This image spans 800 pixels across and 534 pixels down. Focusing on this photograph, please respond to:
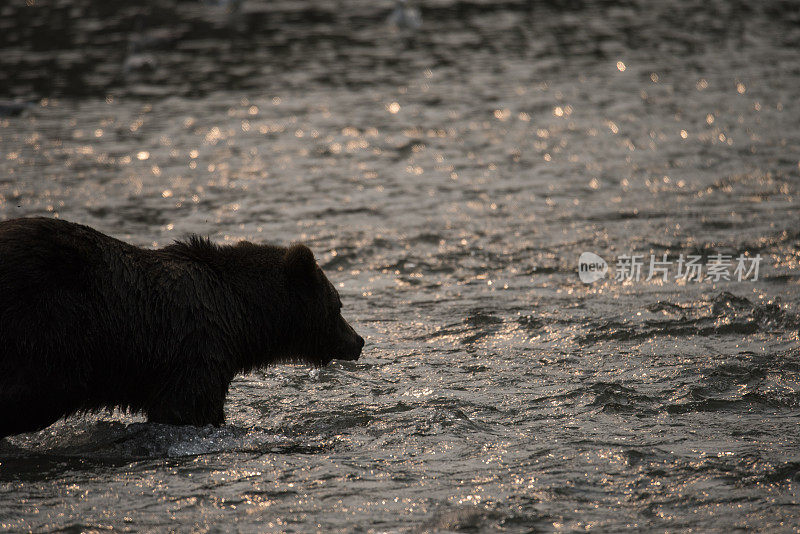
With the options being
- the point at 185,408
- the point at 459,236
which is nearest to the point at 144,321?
the point at 185,408

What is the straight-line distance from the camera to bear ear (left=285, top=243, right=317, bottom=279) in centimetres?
706

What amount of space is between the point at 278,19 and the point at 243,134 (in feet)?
34.1

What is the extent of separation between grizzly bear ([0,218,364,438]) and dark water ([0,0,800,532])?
1.22 feet

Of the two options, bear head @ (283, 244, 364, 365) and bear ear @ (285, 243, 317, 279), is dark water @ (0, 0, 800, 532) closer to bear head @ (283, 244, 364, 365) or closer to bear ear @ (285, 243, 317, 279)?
bear head @ (283, 244, 364, 365)

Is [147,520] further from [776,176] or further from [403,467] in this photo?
[776,176]

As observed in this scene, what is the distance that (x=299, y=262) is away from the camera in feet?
23.2

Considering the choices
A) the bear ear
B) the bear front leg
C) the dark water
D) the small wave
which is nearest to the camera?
the dark water

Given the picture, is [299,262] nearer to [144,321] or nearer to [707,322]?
[144,321]

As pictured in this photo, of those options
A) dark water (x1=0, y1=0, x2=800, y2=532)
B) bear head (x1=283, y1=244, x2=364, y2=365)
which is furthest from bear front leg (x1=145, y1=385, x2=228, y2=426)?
bear head (x1=283, y1=244, x2=364, y2=365)

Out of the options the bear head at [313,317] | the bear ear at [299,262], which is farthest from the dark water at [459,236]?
the bear ear at [299,262]

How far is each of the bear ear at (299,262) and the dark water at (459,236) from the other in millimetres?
1025

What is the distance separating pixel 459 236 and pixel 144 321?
18.2 feet

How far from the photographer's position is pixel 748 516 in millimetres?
5668

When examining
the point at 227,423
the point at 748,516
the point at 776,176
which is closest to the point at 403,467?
the point at 227,423
